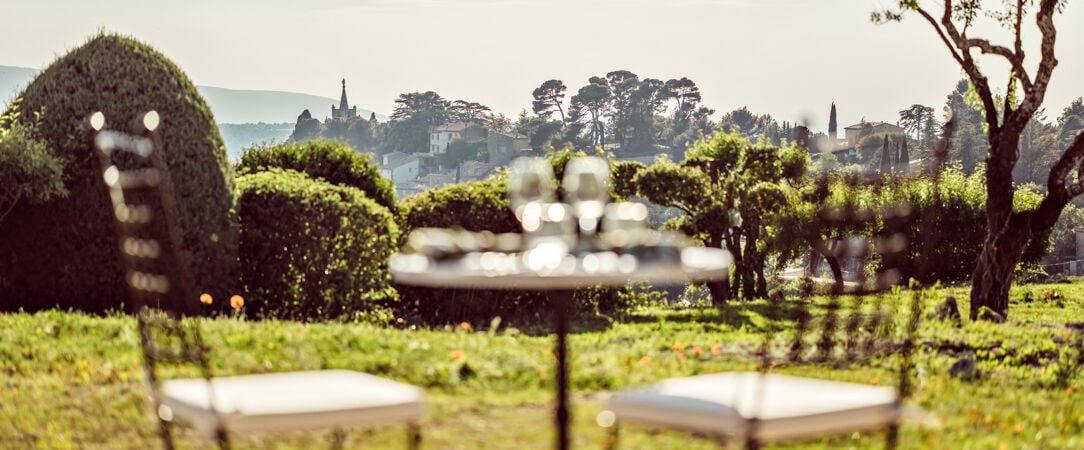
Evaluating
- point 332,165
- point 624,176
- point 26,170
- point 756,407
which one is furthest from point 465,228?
point 756,407

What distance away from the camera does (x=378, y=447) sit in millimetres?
6727

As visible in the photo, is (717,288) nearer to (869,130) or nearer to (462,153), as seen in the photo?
(869,130)

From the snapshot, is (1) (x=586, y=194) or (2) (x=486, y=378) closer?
(1) (x=586, y=194)

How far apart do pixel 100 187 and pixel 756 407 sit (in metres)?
11.8

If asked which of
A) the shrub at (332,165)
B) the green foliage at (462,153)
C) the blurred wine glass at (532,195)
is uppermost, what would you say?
the green foliage at (462,153)

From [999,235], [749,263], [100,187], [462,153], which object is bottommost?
[749,263]

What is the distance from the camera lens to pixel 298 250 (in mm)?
15375

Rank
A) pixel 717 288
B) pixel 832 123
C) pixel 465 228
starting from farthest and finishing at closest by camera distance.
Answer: pixel 832 123
pixel 717 288
pixel 465 228

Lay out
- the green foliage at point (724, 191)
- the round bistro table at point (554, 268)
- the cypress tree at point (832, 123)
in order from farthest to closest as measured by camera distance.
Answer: the cypress tree at point (832, 123), the green foliage at point (724, 191), the round bistro table at point (554, 268)

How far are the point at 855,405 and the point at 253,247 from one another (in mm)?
11999

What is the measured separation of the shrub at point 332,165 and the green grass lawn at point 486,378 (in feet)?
20.1

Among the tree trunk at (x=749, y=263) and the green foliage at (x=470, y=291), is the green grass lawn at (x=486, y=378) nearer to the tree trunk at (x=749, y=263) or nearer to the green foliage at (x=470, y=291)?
the green foliage at (x=470, y=291)

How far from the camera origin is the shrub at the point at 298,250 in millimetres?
15375

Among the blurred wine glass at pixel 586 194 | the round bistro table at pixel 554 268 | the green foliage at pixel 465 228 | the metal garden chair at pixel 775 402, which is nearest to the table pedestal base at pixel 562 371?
the round bistro table at pixel 554 268
